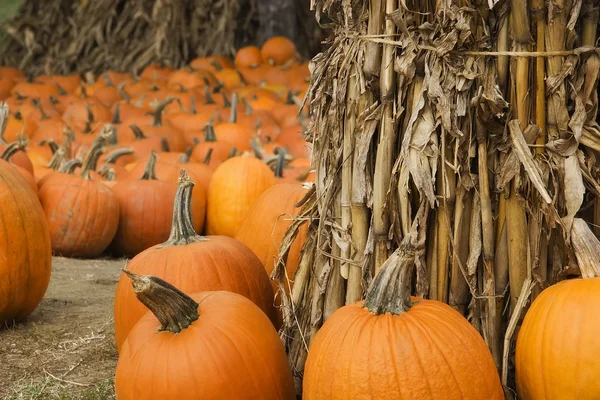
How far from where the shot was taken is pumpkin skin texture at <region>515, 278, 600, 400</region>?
2262 mm

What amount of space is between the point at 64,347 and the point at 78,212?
1.83 m

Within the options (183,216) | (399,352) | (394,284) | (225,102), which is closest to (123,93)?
(225,102)

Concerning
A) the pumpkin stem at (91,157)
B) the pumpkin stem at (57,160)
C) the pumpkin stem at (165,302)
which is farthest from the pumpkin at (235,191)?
the pumpkin stem at (165,302)

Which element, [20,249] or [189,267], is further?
[20,249]

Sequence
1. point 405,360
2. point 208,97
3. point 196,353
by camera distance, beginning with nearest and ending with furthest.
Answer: point 405,360 < point 196,353 < point 208,97

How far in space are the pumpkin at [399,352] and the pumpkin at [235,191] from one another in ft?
9.89

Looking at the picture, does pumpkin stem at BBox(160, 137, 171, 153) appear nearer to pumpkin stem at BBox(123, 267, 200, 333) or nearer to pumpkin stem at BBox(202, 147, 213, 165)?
pumpkin stem at BBox(202, 147, 213, 165)

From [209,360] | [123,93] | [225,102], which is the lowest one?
[209,360]

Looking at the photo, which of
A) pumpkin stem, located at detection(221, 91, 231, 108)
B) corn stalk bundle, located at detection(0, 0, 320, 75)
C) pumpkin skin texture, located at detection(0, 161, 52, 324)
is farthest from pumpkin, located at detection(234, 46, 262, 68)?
pumpkin skin texture, located at detection(0, 161, 52, 324)

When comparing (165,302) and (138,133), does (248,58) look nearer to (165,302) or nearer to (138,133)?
(138,133)

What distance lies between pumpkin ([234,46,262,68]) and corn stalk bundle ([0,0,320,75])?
578 mm

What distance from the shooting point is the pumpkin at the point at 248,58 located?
10516mm

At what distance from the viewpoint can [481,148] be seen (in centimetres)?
248

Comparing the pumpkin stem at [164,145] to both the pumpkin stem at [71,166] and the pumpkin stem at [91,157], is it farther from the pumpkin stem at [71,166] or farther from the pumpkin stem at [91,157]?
the pumpkin stem at [71,166]
